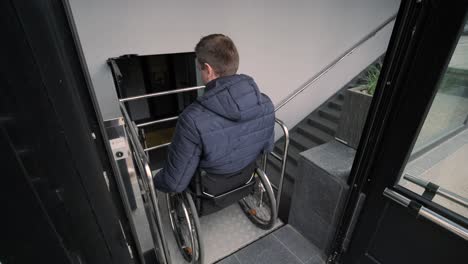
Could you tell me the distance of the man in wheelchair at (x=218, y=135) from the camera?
109cm

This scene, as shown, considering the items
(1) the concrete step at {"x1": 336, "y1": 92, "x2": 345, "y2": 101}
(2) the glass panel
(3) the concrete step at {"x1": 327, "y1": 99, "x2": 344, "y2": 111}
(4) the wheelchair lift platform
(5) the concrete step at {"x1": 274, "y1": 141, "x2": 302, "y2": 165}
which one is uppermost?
(2) the glass panel

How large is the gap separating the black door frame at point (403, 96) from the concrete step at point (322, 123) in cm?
194

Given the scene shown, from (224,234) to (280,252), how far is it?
0.43 meters

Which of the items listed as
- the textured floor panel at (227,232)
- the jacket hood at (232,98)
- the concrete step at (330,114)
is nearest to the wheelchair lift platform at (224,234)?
the textured floor panel at (227,232)

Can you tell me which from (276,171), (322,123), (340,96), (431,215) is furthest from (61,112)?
(340,96)

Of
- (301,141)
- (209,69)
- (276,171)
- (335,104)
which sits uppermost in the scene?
(209,69)

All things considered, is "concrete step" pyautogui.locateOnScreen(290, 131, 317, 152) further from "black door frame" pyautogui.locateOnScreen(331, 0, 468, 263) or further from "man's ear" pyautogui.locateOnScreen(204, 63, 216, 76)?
"man's ear" pyautogui.locateOnScreen(204, 63, 216, 76)

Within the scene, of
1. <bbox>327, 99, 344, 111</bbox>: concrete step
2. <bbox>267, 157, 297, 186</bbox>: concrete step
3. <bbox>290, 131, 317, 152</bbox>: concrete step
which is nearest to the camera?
<bbox>267, 157, 297, 186</bbox>: concrete step

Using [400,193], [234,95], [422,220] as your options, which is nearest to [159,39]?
[234,95]

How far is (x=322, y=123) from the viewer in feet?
10.5

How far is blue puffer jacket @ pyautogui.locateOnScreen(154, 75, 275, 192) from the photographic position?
3.54 ft

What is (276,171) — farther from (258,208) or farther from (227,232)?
(227,232)

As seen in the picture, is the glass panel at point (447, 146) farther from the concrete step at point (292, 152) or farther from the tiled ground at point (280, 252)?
the concrete step at point (292, 152)

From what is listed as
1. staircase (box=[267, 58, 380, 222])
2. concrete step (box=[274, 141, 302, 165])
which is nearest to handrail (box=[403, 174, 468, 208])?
staircase (box=[267, 58, 380, 222])
